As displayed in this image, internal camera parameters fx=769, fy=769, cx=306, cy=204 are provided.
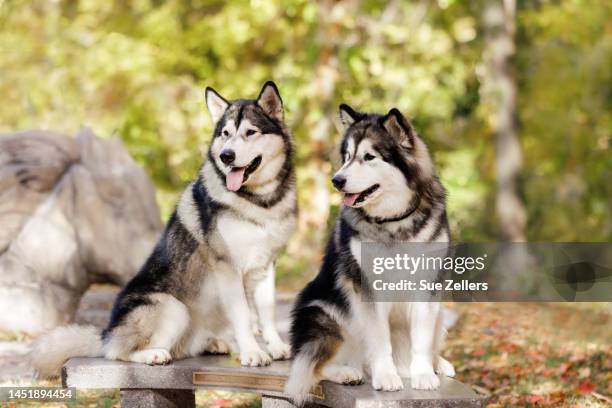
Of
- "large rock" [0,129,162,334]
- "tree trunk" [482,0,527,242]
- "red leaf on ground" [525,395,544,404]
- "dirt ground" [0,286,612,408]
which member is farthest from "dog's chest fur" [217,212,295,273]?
"tree trunk" [482,0,527,242]

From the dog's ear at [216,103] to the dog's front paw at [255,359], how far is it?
128cm

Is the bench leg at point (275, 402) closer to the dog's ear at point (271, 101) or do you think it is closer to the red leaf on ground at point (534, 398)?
the dog's ear at point (271, 101)

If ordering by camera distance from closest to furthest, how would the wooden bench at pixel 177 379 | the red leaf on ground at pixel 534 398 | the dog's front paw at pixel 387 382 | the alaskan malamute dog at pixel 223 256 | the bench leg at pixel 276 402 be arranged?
the dog's front paw at pixel 387 382 < the wooden bench at pixel 177 379 < the bench leg at pixel 276 402 < the alaskan malamute dog at pixel 223 256 < the red leaf on ground at pixel 534 398

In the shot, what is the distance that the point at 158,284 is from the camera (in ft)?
13.9

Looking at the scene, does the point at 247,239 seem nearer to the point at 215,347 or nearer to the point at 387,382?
the point at 215,347

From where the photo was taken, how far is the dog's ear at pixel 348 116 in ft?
12.0

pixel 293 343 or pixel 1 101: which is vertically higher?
pixel 1 101

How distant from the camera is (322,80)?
9.94 m

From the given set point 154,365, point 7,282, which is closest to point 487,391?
point 154,365

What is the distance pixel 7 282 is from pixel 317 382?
4127mm

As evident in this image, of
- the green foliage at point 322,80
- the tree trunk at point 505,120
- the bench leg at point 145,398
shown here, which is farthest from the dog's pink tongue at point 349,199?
the tree trunk at point 505,120

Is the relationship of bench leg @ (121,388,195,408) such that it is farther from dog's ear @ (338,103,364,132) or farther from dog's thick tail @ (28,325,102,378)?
dog's ear @ (338,103,364,132)

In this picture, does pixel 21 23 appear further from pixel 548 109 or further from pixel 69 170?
pixel 548 109

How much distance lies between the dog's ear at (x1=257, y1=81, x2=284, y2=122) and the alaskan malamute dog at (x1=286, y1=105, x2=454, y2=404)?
22.7 inches
